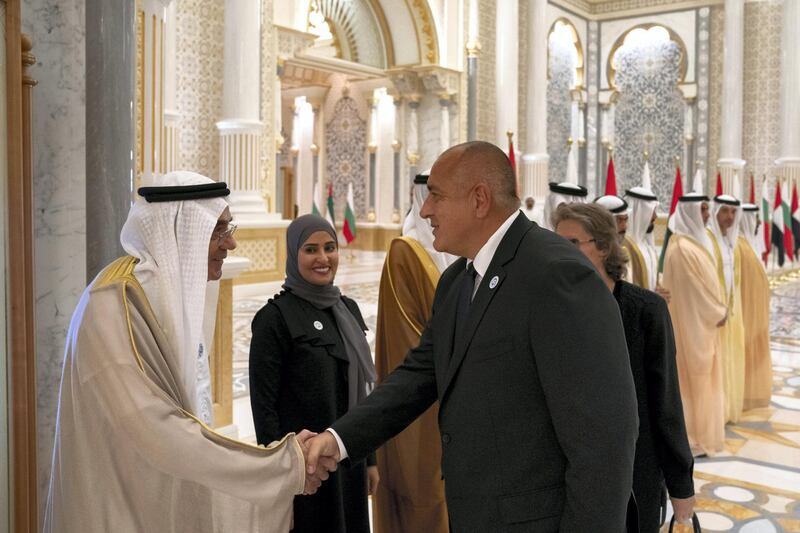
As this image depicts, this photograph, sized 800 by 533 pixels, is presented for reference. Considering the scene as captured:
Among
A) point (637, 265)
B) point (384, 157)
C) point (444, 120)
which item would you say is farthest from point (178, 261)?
point (384, 157)

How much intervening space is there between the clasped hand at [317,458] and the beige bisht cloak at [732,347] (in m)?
3.37

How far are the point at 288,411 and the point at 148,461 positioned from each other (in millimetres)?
711

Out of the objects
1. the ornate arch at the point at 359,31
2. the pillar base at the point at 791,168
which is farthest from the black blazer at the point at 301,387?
the pillar base at the point at 791,168

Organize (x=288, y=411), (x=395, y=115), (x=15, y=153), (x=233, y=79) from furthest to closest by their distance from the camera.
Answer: (x=395, y=115) → (x=233, y=79) → (x=288, y=411) → (x=15, y=153)

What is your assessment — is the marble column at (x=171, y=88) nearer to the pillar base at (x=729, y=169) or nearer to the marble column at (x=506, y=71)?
the marble column at (x=506, y=71)

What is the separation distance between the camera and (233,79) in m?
8.78

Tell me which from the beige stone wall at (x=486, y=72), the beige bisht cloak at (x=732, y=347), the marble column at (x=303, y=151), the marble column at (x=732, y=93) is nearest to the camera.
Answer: the beige bisht cloak at (x=732, y=347)

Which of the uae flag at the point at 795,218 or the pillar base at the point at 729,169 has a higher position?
the pillar base at the point at 729,169

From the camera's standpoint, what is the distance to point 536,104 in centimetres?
1337

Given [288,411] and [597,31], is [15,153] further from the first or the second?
[597,31]

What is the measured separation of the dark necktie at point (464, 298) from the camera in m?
1.43

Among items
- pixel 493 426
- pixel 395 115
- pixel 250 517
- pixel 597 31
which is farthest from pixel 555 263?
pixel 597 31

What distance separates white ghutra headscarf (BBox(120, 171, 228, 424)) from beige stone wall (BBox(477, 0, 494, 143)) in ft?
37.4

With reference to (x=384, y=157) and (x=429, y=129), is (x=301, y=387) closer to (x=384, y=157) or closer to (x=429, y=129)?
(x=429, y=129)
